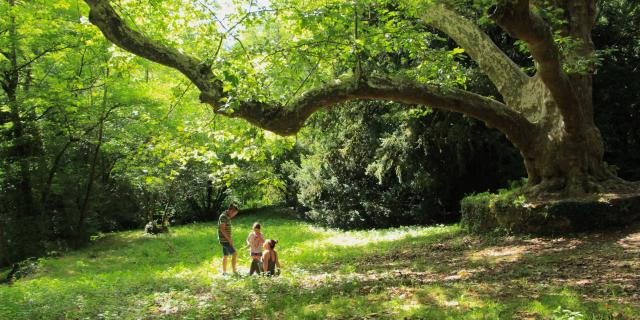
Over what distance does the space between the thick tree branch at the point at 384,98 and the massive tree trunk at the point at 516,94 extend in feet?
0.06

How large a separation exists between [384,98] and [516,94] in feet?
15.3

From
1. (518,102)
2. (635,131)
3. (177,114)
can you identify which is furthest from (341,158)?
(635,131)

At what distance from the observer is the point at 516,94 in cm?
1225

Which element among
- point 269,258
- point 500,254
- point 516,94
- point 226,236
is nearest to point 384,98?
point 500,254

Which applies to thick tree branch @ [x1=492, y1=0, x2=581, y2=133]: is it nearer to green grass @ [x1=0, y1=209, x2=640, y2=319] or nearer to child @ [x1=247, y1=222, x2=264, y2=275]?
green grass @ [x1=0, y1=209, x2=640, y2=319]

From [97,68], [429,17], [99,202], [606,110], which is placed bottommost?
[99,202]

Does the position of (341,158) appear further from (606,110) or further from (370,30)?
(370,30)

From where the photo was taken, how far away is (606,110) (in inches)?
643

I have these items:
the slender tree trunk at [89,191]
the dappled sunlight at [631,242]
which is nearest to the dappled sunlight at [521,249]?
the dappled sunlight at [631,242]

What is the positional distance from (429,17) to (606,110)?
8.64 metres

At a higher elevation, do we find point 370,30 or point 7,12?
point 7,12

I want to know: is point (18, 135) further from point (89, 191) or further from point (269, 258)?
point (269, 258)

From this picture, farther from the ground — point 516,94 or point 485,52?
point 485,52

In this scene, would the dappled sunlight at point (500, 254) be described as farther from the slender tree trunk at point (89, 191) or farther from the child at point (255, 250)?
the slender tree trunk at point (89, 191)
